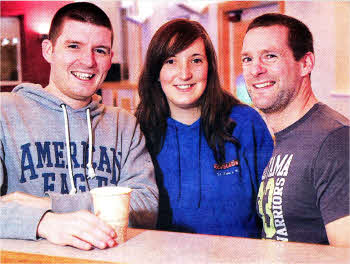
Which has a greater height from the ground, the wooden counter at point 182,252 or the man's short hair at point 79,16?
the man's short hair at point 79,16

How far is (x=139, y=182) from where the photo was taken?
3.05 feet

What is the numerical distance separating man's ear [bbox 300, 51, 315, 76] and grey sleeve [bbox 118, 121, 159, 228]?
43 centimetres

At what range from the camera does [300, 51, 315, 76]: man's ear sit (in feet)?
2.92

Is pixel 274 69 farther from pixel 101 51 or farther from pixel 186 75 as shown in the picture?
pixel 101 51

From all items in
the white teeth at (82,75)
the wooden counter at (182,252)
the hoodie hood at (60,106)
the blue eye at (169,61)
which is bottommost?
the wooden counter at (182,252)

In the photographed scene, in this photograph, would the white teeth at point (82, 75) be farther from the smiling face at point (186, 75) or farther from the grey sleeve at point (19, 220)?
the grey sleeve at point (19, 220)

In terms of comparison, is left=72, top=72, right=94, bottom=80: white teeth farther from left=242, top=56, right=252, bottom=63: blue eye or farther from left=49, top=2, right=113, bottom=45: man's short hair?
left=242, top=56, right=252, bottom=63: blue eye

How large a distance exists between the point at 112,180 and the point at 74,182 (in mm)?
91

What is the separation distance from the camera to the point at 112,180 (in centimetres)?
95

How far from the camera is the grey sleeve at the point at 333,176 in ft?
2.24

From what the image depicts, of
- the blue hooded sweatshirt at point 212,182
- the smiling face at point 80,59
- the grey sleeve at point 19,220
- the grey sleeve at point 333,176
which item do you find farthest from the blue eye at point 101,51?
the grey sleeve at point 333,176

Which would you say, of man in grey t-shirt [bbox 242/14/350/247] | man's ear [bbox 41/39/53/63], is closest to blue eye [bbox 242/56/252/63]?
man in grey t-shirt [bbox 242/14/350/247]

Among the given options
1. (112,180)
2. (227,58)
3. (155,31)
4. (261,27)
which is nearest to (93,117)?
(112,180)

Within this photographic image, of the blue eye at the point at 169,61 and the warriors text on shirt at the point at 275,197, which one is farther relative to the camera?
the blue eye at the point at 169,61
